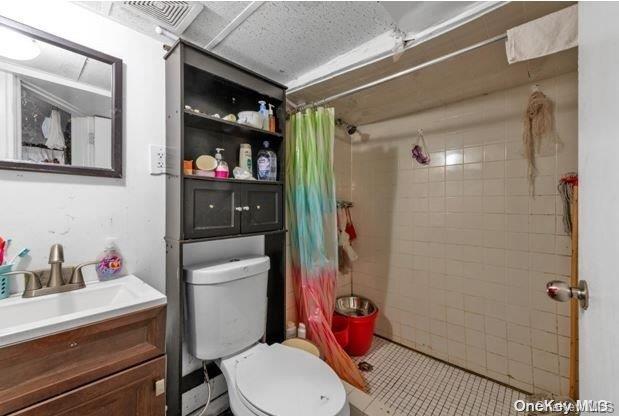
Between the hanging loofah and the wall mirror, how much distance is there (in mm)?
2187

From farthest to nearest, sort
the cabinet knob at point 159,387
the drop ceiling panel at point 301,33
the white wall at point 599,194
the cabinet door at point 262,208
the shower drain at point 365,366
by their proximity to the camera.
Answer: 1. the shower drain at point 365,366
2. the cabinet door at point 262,208
3. the drop ceiling panel at point 301,33
4. the cabinet knob at point 159,387
5. the white wall at point 599,194

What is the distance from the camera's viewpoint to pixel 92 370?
29.7 inches

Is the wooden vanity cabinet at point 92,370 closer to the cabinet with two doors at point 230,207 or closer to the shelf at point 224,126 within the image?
the cabinet with two doors at point 230,207

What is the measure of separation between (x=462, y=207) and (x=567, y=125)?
70 cm

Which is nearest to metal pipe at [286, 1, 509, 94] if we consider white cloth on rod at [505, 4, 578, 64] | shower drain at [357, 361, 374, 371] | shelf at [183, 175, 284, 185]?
white cloth on rod at [505, 4, 578, 64]

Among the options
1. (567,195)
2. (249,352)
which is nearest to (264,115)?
(249,352)

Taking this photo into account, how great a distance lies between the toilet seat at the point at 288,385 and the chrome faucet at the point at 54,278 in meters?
0.75

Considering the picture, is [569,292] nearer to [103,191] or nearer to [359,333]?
[359,333]

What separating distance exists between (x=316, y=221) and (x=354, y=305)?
1127 millimetres

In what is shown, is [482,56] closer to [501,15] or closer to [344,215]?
→ [501,15]

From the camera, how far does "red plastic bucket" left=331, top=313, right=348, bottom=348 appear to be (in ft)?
6.07

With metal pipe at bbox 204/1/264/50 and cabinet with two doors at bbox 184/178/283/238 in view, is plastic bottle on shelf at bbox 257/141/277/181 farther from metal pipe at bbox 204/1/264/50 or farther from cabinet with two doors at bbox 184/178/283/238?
metal pipe at bbox 204/1/264/50

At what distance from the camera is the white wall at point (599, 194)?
448 millimetres

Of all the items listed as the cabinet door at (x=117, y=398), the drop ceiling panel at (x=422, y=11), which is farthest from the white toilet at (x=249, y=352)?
the drop ceiling panel at (x=422, y=11)
